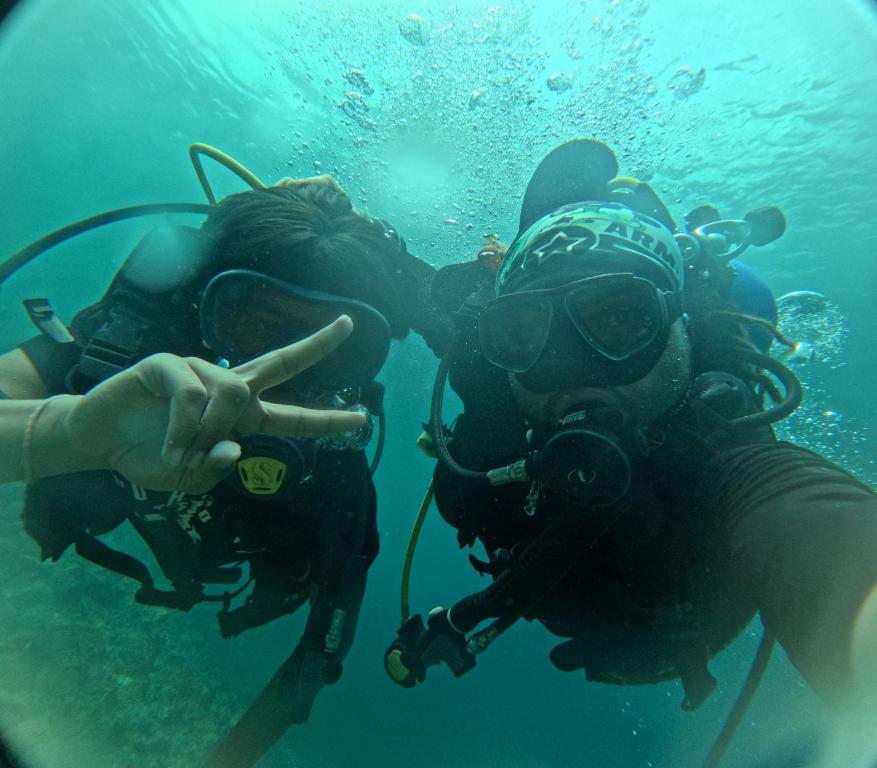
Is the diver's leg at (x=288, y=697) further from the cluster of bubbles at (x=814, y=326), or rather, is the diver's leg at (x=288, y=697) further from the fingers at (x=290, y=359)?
the cluster of bubbles at (x=814, y=326)

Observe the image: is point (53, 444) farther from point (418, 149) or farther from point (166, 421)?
point (418, 149)

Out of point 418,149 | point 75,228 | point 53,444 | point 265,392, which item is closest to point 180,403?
point 53,444

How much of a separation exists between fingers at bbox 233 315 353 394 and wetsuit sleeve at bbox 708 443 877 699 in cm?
182

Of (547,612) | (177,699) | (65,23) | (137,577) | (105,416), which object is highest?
(65,23)

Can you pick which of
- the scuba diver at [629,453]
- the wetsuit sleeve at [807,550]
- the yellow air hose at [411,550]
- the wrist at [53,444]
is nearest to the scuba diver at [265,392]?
the scuba diver at [629,453]

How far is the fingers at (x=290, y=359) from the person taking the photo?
4.91ft

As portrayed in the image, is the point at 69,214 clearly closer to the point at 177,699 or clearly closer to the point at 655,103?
the point at 177,699

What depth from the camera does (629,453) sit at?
247 centimetres

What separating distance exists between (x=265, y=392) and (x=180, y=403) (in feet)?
4.49

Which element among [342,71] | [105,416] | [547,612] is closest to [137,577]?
[105,416]

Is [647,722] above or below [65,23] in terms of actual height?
below

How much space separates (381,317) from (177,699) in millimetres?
13570

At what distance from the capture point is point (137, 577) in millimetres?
3178

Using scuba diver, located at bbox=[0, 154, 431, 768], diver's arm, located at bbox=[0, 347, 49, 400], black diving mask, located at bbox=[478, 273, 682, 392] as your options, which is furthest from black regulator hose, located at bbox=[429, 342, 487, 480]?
diver's arm, located at bbox=[0, 347, 49, 400]
